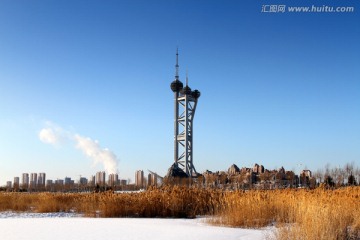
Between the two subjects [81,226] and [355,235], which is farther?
[81,226]

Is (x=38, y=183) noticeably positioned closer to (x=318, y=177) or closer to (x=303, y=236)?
A: (x=318, y=177)

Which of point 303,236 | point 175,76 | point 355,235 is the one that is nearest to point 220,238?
point 303,236

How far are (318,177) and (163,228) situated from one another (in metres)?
51.9

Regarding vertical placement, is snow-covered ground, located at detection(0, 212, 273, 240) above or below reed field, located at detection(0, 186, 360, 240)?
below

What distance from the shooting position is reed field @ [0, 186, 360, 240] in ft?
23.6

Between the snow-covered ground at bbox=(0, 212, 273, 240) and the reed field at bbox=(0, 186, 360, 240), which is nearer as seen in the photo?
the reed field at bbox=(0, 186, 360, 240)

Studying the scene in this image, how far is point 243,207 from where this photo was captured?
396 inches

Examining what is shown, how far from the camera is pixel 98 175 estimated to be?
9856 centimetres

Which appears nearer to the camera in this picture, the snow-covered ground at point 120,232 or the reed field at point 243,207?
the reed field at point 243,207

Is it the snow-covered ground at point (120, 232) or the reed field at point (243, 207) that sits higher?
the reed field at point (243, 207)

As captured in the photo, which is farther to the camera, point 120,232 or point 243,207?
point 243,207

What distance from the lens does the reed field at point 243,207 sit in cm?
720

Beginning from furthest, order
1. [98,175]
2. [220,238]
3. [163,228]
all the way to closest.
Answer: [98,175] < [163,228] < [220,238]

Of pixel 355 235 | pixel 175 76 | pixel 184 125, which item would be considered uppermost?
pixel 175 76
